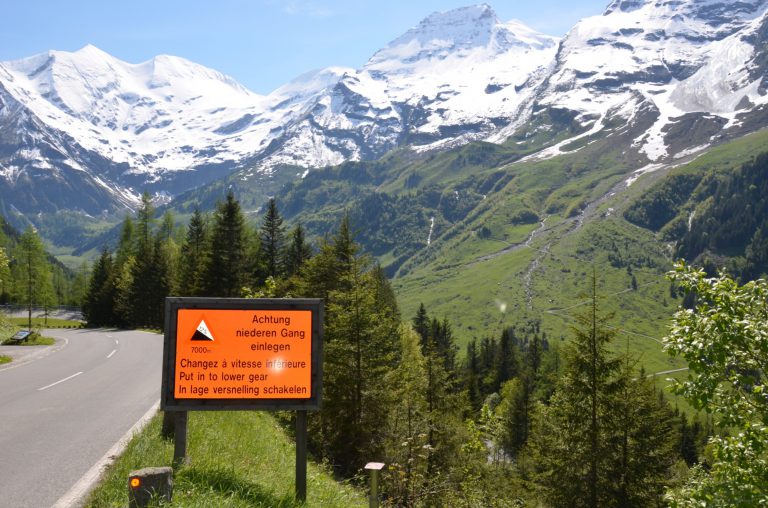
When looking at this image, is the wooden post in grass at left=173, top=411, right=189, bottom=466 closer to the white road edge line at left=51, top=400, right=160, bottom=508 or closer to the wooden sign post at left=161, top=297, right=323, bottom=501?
the wooden sign post at left=161, top=297, right=323, bottom=501

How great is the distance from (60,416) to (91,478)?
6.01 metres

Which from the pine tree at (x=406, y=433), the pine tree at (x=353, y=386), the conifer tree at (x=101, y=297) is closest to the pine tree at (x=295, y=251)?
the pine tree at (x=406, y=433)

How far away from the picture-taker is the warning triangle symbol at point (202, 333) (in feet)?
29.0

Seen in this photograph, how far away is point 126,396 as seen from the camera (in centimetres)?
1766

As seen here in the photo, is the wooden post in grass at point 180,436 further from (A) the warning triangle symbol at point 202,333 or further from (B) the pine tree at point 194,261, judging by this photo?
(B) the pine tree at point 194,261

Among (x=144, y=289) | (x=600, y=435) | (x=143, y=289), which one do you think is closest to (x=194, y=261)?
(x=144, y=289)

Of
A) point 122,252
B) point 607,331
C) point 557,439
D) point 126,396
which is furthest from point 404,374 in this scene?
point 122,252

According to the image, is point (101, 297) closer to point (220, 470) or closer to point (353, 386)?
point (353, 386)

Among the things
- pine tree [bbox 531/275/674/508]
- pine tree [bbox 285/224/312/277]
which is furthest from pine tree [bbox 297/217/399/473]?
pine tree [bbox 285/224/312/277]

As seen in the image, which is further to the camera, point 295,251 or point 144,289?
point 144,289

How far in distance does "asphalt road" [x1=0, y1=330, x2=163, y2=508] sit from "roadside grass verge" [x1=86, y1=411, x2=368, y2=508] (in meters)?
0.88

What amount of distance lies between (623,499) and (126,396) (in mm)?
19676

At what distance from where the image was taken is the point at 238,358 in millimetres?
8859

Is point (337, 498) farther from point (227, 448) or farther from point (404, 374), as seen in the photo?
point (404, 374)
